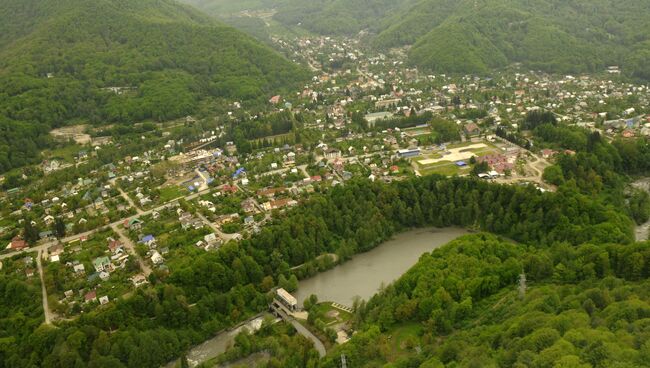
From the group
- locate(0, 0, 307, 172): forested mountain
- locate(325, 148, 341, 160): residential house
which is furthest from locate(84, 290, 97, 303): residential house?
locate(0, 0, 307, 172): forested mountain

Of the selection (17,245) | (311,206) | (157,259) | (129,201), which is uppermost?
(311,206)

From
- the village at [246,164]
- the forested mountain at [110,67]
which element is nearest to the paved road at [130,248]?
the village at [246,164]

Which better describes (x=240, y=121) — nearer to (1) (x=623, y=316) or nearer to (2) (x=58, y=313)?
(2) (x=58, y=313)

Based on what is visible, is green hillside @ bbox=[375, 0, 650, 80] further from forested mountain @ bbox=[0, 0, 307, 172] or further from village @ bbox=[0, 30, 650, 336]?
forested mountain @ bbox=[0, 0, 307, 172]

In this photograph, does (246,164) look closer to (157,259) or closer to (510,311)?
(157,259)

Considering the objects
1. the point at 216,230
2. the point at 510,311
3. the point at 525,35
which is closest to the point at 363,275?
the point at 510,311

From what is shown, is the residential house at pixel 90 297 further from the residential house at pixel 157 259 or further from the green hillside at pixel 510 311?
the green hillside at pixel 510 311

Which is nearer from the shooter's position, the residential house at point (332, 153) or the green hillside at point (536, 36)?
the residential house at point (332, 153)
